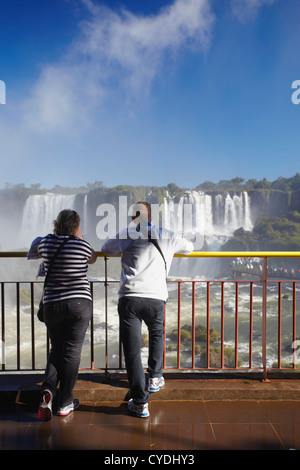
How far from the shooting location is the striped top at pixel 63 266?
248 cm

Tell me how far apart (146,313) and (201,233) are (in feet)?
230

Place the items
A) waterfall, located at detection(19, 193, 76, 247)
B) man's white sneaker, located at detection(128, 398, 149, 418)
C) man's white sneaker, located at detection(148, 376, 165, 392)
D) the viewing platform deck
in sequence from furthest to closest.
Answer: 1. waterfall, located at detection(19, 193, 76, 247)
2. man's white sneaker, located at detection(148, 376, 165, 392)
3. man's white sneaker, located at detection(128, 398, 149, 418)
4. the viewing platform deck

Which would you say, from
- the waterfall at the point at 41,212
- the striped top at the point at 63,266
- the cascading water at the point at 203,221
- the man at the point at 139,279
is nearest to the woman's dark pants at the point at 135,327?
the man at the point at 139,279

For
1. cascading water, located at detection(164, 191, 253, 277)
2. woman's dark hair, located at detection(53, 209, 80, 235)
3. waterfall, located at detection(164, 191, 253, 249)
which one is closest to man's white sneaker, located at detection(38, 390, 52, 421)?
woman's dark hair, located at detection(53, 209, 80, 235)

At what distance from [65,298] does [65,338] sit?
30 cm

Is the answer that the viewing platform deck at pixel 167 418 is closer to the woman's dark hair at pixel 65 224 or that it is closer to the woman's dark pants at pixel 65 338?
the woman's dark pants at pixel 65 338

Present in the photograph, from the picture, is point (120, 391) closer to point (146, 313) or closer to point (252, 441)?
point (146, 313)

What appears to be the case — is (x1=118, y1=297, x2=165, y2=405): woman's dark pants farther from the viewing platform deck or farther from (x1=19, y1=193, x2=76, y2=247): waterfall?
(x1=19, y1=193, x2=76, y2=247): waterfall

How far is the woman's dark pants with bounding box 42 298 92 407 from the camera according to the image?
98.3 inches

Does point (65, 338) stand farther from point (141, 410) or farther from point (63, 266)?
point (141, 410)

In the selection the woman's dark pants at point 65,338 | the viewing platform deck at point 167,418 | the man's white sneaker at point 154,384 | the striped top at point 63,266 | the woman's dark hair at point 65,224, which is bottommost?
the viewing platform deck at point 167,418

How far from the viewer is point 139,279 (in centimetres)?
257

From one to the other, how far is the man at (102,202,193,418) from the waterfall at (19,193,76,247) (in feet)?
196

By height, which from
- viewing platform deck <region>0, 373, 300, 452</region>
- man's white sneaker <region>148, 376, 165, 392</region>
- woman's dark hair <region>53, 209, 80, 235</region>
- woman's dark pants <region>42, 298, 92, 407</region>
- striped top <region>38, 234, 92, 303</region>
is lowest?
viewing platform deck <region>0, 373, 300, 452</region>
